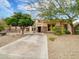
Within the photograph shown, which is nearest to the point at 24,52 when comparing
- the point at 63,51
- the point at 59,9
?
the point at 63,51

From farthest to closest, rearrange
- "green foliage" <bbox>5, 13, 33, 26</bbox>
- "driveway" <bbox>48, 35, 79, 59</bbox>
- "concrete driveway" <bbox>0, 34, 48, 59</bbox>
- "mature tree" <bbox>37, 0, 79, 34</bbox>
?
1. "green foliage" <bbox>5, 13, 33, 26</bbox>
2. "mature tree" <bbox>37, 0, 79, 34</bbox>
3. "driveway" <bbox>48, 35, 79, 59</bbox>
4. "concrete driveway" <bbox>0, 34, 48, 59</bbox>

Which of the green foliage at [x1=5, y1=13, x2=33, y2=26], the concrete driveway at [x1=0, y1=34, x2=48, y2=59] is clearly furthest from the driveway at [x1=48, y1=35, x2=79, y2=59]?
the green foliage at [x1=5, y1=13, x2=33, y2=26]

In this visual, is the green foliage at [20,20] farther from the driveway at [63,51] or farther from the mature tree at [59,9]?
the driveway at [63,51]

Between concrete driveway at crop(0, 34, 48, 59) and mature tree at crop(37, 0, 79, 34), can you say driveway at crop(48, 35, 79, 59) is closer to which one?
concrete driveway at crop(0, 34, 48, 59)

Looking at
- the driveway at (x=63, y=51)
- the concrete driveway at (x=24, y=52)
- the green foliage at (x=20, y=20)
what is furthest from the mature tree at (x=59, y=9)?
the concrete driveway at (x=24, y=52)

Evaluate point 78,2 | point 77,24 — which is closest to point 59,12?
point 78,2

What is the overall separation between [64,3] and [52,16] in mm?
3076

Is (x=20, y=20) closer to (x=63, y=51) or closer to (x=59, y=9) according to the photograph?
(x=59, y=9)

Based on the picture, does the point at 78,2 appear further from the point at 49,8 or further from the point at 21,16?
the point at 21,16

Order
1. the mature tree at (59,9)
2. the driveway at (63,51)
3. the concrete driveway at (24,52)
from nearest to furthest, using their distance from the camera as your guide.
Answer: the concrete driveway at (24,52) → the driveway at (63,51) → the mature tree at (59,9)

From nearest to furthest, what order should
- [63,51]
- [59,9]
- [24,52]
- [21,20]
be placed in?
[24,52] → [63,51] → [59,9] → [21,20]

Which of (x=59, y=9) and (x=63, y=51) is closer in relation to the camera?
(x=63, y=51)

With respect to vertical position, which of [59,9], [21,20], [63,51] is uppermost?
[59,9]

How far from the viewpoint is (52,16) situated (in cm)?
3569
